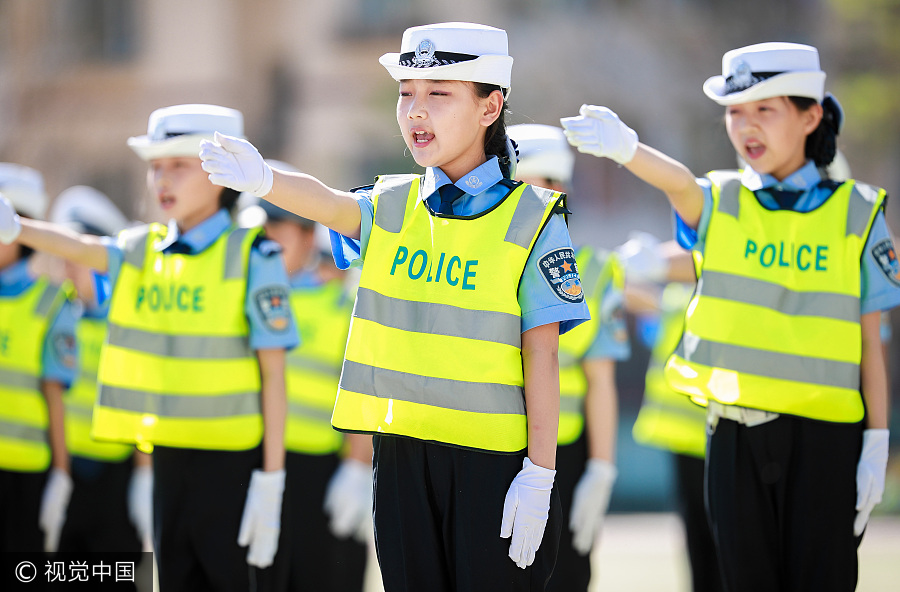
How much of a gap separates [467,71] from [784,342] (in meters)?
1.59

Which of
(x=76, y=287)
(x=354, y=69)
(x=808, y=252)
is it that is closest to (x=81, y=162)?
(x=354, y=69)

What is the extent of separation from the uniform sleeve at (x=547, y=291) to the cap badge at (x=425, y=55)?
0.55 meters

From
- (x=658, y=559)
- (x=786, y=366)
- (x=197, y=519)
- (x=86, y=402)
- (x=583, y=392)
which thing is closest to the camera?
(x=786, y=366)

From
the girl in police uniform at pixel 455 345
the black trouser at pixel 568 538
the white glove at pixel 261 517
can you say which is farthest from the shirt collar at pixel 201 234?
the black trouser at pixel 568 538

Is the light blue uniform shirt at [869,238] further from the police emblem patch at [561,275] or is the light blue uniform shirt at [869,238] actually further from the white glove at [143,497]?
the white glove at [143,497]

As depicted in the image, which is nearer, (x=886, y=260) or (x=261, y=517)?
(x=886, y=260)

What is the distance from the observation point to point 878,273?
3.94m

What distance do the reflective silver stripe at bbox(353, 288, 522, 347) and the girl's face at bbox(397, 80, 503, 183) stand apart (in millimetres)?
419

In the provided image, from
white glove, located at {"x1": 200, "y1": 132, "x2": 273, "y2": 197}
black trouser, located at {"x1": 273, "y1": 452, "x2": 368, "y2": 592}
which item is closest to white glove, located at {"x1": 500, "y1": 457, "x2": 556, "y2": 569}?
white glove, located at {"x1": 200, "y1": 132, "x2": 273, "y2": 197}

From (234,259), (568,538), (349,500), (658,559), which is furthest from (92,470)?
(658,559)

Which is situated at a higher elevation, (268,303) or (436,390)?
(268,303)

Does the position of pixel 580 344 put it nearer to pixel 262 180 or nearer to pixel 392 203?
pixel 392 203

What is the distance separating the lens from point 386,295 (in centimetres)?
307

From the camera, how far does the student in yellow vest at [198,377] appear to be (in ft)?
13.4
